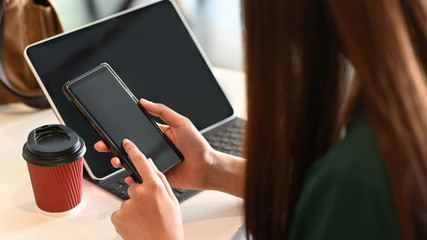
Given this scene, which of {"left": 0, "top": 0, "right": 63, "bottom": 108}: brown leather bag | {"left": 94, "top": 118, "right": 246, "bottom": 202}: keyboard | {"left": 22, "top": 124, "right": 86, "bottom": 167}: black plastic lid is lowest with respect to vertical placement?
{"left": 94, "top": 118, "right": 246, "bottom": 202}: keyboard

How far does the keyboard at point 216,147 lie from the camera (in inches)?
33.6

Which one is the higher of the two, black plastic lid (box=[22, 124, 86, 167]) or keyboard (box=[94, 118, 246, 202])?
black plastic lid (box=[22, 124, 86, 167])

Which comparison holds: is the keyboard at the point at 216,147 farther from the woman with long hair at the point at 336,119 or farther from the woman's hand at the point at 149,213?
the woman with long hair at the point at 336,119

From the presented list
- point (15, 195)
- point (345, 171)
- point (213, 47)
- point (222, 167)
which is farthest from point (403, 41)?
point (213, 47)

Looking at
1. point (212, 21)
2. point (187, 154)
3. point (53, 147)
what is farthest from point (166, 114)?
point (212, 21)

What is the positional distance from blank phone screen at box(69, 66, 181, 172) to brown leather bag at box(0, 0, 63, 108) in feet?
1.08

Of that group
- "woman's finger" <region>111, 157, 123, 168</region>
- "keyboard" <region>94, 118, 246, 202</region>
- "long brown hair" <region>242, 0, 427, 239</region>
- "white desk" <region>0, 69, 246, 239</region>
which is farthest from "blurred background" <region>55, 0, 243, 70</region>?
"long brown hair" <region>242, 0, 427, 239</region>

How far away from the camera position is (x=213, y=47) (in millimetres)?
2338

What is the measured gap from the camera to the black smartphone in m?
0.75

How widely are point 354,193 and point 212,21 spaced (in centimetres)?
204

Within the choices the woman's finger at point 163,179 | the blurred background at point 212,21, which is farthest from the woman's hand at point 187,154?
the blurred background at point 212,21

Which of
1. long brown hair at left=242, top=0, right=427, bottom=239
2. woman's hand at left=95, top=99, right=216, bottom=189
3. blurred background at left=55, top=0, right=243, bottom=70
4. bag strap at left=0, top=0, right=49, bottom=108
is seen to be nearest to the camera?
long brown hair at left=242, top=0, right=427, bottom=239

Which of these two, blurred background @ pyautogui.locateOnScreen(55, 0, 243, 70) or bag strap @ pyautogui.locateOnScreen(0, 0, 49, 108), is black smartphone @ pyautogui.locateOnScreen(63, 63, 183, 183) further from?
blurred background @ pyautogui.locateOnScreen(55, 0, 243, 70)

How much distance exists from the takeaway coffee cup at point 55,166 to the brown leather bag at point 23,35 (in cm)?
31
